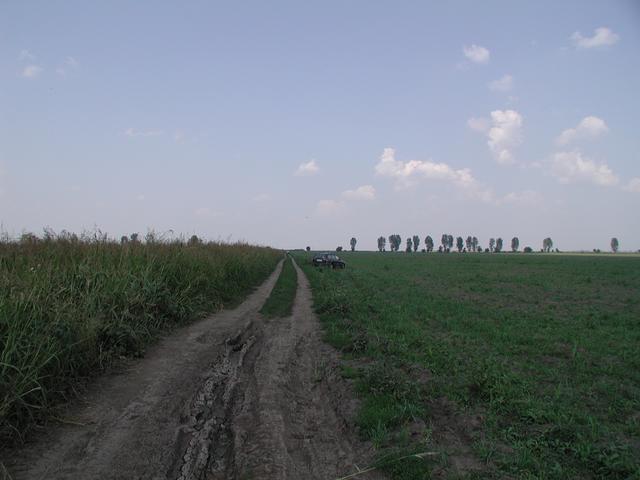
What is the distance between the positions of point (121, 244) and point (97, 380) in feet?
21.6

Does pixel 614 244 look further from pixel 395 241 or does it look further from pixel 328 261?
pixel 328 261

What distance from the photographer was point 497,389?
17.6 ft

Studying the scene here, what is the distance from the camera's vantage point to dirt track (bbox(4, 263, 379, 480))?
11.4ft

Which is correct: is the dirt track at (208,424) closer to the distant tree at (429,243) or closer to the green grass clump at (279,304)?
the green grass clump at (279,304)

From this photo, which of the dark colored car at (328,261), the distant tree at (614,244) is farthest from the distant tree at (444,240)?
the dark colored car at (328,261)

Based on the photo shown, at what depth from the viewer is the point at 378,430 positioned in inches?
167

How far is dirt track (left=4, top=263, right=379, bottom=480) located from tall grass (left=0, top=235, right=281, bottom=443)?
398 millimetres

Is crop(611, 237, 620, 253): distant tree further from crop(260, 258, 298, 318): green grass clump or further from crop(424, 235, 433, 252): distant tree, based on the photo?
crop(260, 258, 298, 318): green grass clump

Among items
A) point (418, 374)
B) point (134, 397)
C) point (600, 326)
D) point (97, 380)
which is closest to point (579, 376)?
point (418, 374)

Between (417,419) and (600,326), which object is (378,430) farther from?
(600,326)

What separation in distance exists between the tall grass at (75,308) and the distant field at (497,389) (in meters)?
3.45

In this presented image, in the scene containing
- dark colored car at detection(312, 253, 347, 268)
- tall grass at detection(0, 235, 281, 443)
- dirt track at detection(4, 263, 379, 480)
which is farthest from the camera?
dark colored car at detection(312, 253, 347, 268)

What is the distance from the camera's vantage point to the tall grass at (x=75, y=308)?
13.8 ft

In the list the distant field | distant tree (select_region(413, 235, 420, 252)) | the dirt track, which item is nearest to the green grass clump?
the distant field
